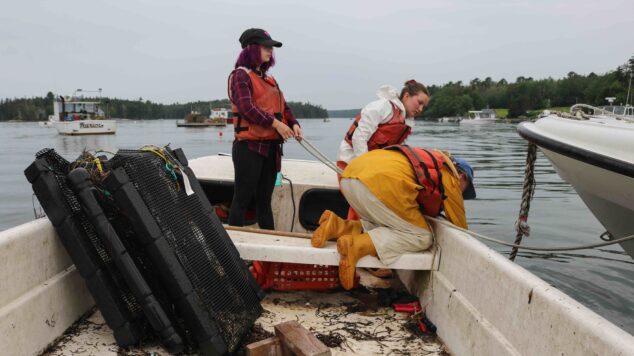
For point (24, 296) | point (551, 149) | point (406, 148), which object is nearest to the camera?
point (24, 296)

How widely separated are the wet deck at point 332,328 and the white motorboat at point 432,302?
0.01m

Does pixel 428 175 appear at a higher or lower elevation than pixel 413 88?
lower

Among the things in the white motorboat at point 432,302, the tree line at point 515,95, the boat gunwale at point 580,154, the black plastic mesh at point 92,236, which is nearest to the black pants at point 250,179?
the white motorboat at point 432,302

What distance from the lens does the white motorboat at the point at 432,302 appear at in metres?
1.94

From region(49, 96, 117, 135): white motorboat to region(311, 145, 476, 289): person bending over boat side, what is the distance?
53.0 meters

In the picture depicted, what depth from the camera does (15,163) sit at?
24953 millimetres

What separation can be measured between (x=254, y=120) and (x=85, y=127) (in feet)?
174

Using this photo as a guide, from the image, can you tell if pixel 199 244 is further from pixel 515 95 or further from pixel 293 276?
pixel 515 95

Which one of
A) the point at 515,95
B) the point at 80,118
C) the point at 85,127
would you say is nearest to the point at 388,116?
the point at 85,127

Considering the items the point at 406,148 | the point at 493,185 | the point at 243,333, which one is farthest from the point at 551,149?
the point at 493,185

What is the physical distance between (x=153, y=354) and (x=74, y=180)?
3.18ft

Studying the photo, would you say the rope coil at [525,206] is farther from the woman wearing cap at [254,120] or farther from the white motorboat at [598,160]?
the woman wearing cap at [254,120]

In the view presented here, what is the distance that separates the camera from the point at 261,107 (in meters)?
3.83

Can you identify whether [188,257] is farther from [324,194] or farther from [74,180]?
[324,194]
